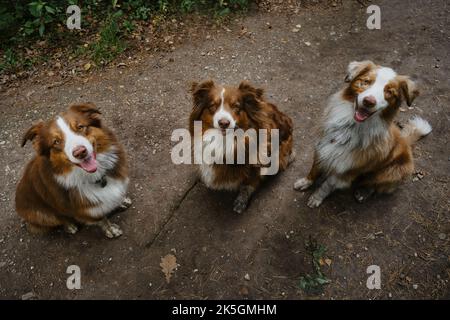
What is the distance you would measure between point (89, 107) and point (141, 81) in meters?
2.68

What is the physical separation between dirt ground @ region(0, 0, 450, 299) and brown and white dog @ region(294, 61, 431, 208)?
47 cm

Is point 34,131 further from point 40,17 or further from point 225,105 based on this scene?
point 40,17

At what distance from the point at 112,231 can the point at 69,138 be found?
153cm

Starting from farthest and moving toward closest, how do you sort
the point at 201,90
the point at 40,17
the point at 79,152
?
the point at 40,17 → the point at 201,90 → the point at 79,152

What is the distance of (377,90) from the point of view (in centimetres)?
288

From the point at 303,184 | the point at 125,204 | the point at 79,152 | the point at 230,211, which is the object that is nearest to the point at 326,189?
the point at 303,184

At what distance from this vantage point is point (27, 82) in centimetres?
564

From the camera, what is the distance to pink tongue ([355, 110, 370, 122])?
3024 mm

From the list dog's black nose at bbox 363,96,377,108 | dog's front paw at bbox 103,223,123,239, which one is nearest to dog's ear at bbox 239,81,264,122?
dog's black nose at bbox 363,96,377,108

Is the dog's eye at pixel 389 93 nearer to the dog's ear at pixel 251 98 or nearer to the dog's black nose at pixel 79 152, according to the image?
the dog's ear at pixel 251 98

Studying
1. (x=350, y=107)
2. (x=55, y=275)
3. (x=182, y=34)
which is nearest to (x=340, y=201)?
(x=350, y=107)

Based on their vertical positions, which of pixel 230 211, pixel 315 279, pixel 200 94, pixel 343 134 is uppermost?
pixel 200 94

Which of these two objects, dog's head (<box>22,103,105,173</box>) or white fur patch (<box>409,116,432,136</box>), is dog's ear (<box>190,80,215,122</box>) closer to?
dog's head (<box>22,103,105,173</box>)

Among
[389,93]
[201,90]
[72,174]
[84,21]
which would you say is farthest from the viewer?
[84,21]
